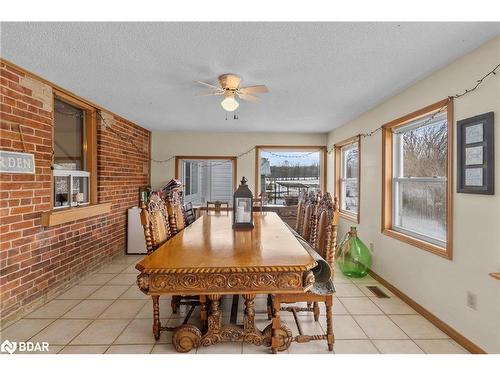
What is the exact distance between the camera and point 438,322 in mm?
2455

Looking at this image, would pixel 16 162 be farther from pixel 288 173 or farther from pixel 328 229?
pixel 288 173

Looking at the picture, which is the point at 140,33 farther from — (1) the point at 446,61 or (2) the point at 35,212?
(1) the point at 446,61

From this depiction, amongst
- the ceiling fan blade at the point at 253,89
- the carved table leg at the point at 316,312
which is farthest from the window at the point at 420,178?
the ceiling fan blade at the point at 253,89

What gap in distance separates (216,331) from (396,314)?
1727 mm

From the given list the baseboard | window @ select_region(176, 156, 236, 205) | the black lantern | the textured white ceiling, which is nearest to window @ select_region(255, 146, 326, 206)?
window @ select_region(176, 156, 236, 205)

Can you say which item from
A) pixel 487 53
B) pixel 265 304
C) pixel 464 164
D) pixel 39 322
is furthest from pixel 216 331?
pixel 487 53

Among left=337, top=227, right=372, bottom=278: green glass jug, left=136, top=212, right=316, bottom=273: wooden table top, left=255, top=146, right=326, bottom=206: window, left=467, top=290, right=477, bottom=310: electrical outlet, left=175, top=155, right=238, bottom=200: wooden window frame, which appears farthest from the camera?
left=255, top=146, right=326, bottom=206: window

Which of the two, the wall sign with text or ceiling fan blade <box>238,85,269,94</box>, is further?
ceiling fan blade <box>238,85,269,94</box>

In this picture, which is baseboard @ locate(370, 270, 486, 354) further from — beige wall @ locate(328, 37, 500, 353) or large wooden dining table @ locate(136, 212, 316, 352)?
large wooden dining table @ locate(136, 212, 316, 352)

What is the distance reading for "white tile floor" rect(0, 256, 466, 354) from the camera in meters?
A: 2.15

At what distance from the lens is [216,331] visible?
2051 millimetres

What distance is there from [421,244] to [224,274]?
6.75ft

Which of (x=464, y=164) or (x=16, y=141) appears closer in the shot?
(x=464, y=164)

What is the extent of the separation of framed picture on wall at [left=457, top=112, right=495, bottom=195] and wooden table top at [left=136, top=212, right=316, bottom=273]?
4.35 feet
